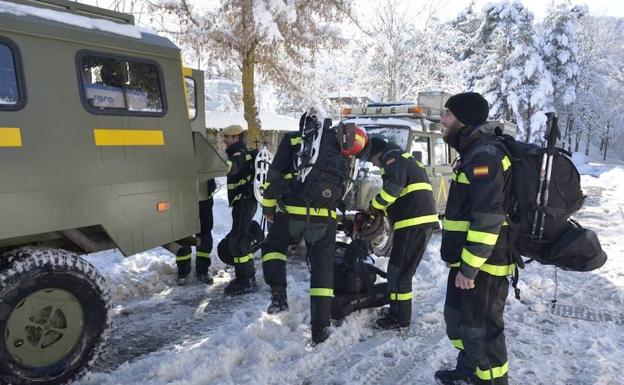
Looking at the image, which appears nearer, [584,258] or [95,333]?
[584,258]

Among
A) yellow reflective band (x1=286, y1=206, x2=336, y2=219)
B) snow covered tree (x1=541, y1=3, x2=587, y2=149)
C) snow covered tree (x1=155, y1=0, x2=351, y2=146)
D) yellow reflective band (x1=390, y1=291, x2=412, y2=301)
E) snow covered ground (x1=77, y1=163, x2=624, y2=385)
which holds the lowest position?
snow covered ground (x1=77, y1=163, x2=624, y2=385)

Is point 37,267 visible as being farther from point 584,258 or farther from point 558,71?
point 558,71

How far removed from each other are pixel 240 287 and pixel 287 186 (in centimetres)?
162

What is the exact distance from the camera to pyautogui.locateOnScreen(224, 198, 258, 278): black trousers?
5.13 meters

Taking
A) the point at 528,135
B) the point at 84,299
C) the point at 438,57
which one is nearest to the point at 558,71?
the point at 528,135

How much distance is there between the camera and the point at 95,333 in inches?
133

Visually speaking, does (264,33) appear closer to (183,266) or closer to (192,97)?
(192,97)

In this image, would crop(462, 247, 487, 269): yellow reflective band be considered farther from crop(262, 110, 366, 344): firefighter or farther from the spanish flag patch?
crop(262, 110, 366, 344): firefighter

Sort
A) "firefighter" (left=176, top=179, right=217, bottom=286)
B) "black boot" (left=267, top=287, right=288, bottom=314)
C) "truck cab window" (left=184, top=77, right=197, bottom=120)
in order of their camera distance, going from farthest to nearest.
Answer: "firefighter" (left=176, top=179, right=217, bottom=286) < "truck cab window" (left=184, top=77, right=197, bottom=120) < "black boot" (left=267, top=287, right=288, bottom=314)

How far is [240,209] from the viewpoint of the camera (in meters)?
5.31

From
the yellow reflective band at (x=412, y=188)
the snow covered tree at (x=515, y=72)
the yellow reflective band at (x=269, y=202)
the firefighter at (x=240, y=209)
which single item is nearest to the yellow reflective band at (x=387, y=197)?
the yellow reflective band at (x=412, y=188)

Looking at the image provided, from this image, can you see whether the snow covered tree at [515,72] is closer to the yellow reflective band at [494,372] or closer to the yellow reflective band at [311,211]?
the yellow reflective band at [311,211]

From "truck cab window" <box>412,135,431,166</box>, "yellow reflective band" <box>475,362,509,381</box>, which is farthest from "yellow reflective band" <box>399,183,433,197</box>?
"truck cab window" <box>412,135,431,166</box>

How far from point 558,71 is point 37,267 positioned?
134 ft
